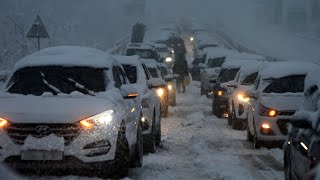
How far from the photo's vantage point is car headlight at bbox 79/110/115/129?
827 centimetres

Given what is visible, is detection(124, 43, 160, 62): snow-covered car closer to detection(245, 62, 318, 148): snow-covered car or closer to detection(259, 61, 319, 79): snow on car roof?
detection(245, 62, 318, 148): snow-covered car

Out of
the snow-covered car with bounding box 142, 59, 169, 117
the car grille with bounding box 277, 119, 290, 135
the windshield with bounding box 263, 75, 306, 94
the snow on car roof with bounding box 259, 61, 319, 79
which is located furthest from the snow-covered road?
the snow on car roof with bounding box 259, 61, 319, 79

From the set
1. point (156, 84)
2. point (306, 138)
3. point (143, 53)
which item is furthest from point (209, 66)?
point (306, 138)

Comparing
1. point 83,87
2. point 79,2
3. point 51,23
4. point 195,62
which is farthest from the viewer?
point 79,2

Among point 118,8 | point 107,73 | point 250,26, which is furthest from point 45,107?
point 118,8

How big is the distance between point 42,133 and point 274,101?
18.9 ft

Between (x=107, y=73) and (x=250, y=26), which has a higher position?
(x=107, y=73)

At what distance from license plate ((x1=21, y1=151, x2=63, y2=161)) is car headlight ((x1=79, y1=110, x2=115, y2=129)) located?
0.47 metres

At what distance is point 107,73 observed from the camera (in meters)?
9.80

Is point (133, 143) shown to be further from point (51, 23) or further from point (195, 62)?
point (51, 23)

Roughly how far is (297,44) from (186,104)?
53.2 metres

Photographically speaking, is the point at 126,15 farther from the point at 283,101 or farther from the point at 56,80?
the point at 56,80

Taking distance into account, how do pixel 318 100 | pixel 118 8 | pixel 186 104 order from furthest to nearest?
pixel 118 8 < pixel 186 104 < pixel 318 100

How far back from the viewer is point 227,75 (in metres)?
20.5
